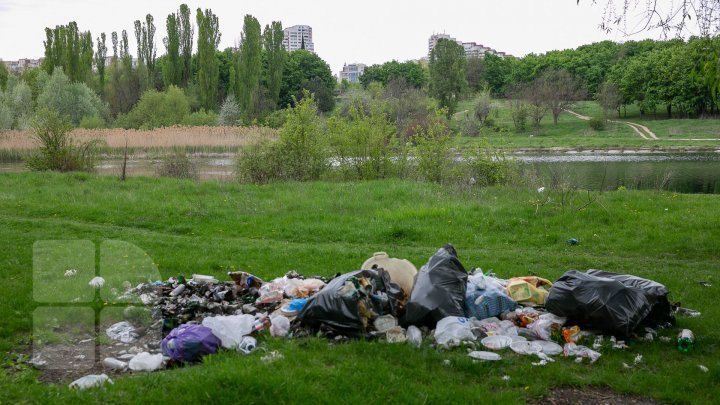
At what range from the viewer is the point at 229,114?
53156 millimetres

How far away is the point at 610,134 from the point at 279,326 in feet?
189

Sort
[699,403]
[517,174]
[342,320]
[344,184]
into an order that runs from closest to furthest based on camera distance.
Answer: [699,403], [342,320], [344,184], [517,174]

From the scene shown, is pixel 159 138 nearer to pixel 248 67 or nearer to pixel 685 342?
pixel 685 342

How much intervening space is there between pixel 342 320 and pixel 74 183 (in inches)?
579

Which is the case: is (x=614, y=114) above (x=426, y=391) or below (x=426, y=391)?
above

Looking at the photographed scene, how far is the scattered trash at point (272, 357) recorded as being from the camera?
498cm

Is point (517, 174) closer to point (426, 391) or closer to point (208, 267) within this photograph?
point (208, 267)

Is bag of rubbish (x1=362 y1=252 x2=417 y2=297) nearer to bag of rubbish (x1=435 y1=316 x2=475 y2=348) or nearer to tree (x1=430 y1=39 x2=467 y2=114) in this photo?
bag of rubbish (x1=435 y1=316 x2=475 y2=348)

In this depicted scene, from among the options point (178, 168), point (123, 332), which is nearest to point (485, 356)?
point (123, 332)

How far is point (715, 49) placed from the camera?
29.1 ft

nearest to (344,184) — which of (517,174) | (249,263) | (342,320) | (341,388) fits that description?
(517,174)

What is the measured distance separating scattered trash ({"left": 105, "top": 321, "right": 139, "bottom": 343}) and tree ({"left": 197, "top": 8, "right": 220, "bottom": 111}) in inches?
2081

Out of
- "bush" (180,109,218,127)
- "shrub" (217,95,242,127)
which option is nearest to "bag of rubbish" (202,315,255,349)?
"bush" (180,109,218,127)

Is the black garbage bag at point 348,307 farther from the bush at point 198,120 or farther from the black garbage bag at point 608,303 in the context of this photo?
the bush at point 198,120
